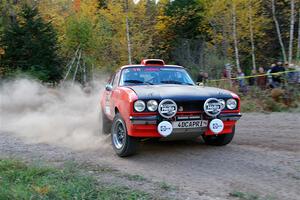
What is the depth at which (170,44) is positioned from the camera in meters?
39.1

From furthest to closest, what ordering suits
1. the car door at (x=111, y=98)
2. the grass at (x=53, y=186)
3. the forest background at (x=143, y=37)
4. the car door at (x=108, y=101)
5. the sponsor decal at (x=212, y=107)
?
the forest background at (x=143, y=37), the car door at (x=108, y=101), the car door at (x=111, y=98), the sponsor decal at (x=212, y=107), the grass at (x=53, y=186)

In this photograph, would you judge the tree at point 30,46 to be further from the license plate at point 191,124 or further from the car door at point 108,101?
the license plate at point 191,124

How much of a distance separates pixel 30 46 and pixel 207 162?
23434 millimetres

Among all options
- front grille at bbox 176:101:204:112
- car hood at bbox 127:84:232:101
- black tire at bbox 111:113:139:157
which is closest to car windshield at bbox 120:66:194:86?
car hood at bbox 127:84:232:101

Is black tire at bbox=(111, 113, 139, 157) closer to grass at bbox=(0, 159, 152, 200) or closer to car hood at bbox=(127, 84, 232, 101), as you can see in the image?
car hood at bbox=(127, 84, 232, 101)

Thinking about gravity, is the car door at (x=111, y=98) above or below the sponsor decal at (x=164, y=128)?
above

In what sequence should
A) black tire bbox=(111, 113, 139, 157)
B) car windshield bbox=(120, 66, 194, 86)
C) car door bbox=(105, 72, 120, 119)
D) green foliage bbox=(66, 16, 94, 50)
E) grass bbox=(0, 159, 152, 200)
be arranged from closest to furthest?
grass bbox=(0, 159, 152, 200) → black tire bbox=(111, 113, 139, 157) → car door bbox=(105, 72, 120, 119) → car windshield bbox=(120, 66, 194, 86) → green foliage bbox=(66, 16, 94, 50)

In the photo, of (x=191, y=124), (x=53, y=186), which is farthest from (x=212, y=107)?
(x=53, y=186)

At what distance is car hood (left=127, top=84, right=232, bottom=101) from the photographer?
275 inches

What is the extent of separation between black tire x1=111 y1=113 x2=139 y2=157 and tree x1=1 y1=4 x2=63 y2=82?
68.7ft

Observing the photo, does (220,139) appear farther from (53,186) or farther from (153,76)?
(53,186)

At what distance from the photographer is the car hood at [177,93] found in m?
6.99

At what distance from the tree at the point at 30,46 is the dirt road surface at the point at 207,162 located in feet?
62.4

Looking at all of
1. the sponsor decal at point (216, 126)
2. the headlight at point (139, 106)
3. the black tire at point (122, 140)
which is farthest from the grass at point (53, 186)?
the sponsor decal at point (216, 126)
